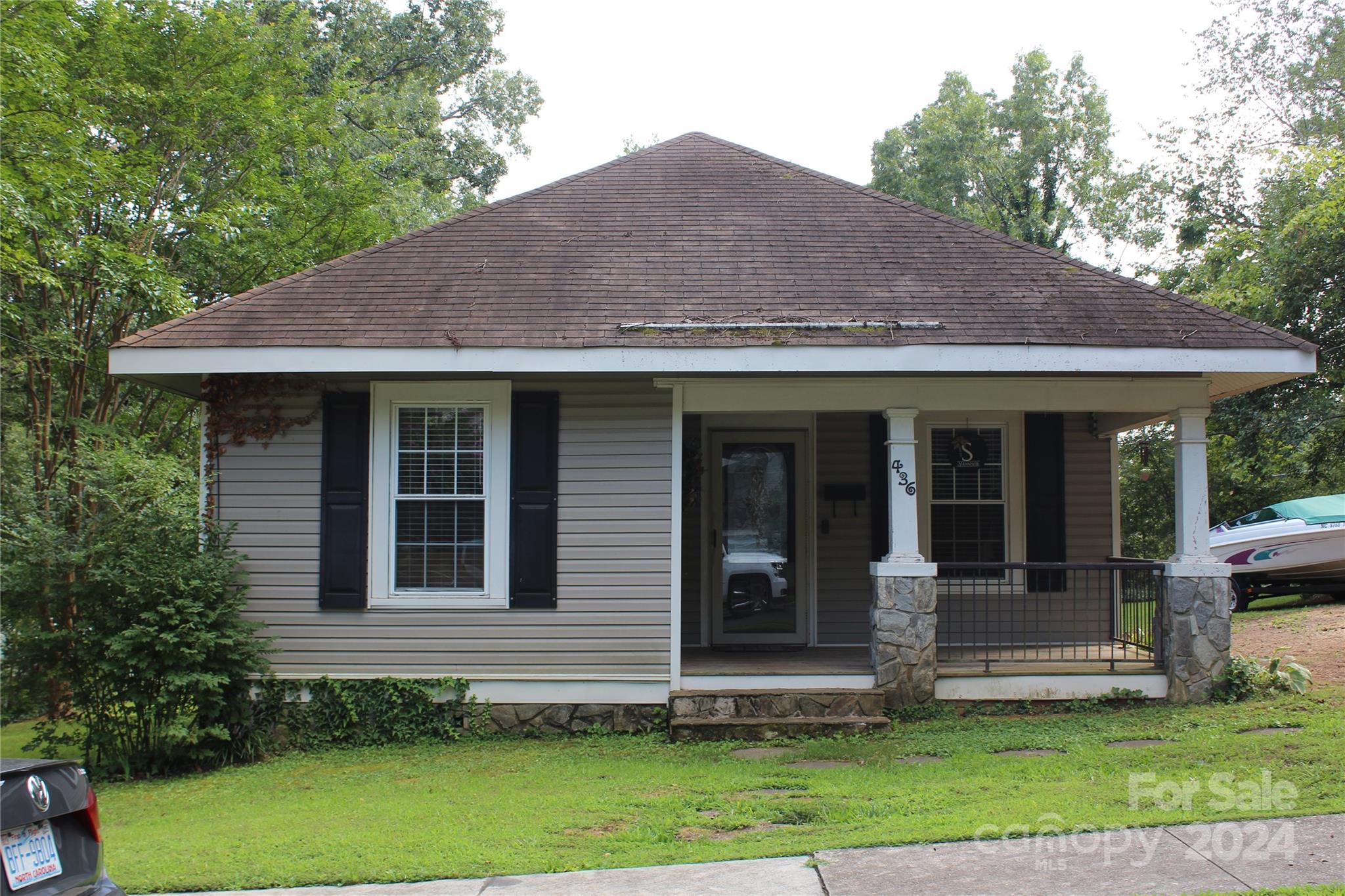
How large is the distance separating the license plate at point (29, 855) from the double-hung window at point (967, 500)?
26.7 feet

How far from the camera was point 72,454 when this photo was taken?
1218cm

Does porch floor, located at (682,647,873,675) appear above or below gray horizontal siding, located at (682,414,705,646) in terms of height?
below

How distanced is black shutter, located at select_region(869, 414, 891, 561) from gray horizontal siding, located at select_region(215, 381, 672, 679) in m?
2.43

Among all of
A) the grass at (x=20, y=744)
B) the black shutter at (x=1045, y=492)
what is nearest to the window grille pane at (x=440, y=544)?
the grass at (x=20, y=744)

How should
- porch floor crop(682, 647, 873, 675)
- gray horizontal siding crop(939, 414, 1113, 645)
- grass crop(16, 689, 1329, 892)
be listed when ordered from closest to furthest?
grass crop(16, 689, 1329, 892)
porch floor crop(682, 647, 873, 675)
gray horizontal siding crop(939, 414, 1113, 645)

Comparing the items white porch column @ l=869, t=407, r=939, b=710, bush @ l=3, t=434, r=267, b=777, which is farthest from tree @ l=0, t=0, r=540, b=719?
white porch column @ l=869, t=407, r=939, b=710

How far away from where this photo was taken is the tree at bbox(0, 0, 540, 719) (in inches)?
430

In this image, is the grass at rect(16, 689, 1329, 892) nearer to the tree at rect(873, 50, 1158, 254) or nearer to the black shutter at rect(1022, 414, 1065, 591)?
the black shutter at rect(1022, 414, 1065, 591)

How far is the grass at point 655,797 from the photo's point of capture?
5.35 meters

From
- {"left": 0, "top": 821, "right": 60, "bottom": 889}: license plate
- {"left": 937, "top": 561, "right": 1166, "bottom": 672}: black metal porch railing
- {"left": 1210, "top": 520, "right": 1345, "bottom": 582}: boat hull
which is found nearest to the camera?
{"left": 0, "top": 821, "right": 60, "bottom": 889}: license plate

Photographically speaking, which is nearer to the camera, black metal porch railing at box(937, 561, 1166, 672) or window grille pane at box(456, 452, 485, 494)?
window grille pane at box(456, 452, 485, 494)

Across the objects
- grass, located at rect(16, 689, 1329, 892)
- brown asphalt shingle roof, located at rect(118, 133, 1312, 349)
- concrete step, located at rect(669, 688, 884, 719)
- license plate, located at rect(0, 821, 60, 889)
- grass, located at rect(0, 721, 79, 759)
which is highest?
brown asphalt shingle roof, located at rect(118, 133, 1312, 349)

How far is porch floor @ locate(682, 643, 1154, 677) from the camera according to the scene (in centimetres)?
870

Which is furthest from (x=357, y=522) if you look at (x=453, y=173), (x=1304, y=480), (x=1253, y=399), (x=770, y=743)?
(x=453, y=173)
